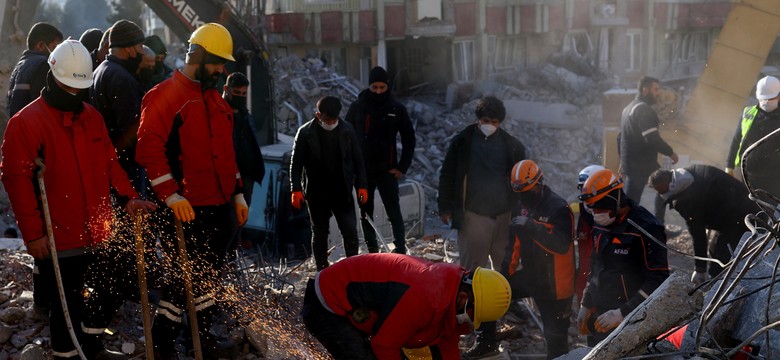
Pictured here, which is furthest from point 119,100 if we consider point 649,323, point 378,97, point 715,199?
point 715,199

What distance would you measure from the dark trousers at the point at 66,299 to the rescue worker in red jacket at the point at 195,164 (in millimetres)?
609

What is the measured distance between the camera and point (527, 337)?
7.25 m

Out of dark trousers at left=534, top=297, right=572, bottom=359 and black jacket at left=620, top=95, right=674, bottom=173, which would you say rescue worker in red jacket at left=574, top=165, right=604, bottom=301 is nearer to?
dark trousers at left=534, top=297, right=572, bottom=359

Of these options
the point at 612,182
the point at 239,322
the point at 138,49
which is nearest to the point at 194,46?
the point at 138,49

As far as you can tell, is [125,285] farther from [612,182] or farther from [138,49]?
[612,182]

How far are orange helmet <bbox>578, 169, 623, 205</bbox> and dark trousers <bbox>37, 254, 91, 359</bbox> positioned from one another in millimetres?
3159

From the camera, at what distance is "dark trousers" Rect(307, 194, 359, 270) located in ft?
24.2

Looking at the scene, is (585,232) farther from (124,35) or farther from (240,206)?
(124,35)

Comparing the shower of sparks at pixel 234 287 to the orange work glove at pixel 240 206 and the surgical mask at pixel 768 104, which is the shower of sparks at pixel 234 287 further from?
the surgical mask at pixel 768 104

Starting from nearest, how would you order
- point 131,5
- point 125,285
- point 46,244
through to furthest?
point 46,244 < point 125,285 < point 131,5

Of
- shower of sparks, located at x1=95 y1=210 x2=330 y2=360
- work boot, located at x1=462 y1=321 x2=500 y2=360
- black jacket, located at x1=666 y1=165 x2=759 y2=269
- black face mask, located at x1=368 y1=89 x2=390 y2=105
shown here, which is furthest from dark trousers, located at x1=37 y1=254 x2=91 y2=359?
black jacket, located at x1=666 y1=165 x2=759 y2=269

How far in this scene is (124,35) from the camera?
6.24 metres

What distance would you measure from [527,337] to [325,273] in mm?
2894

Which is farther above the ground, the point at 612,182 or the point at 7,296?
the point at 612,182
